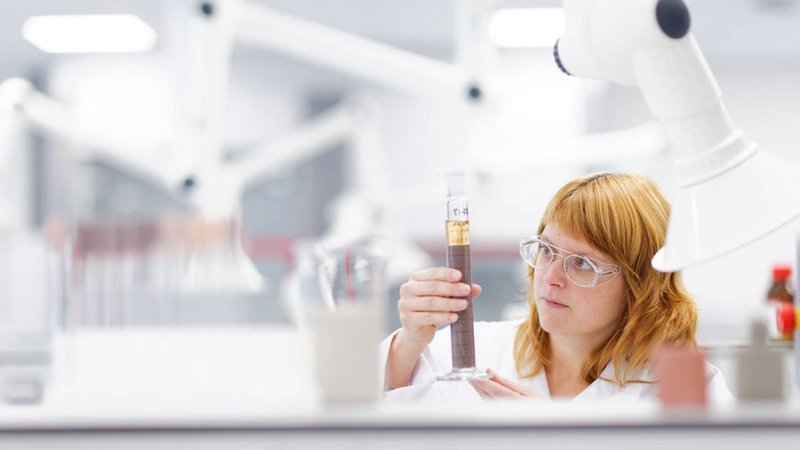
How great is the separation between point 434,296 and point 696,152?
47 cm

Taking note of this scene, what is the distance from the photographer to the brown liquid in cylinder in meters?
1.30

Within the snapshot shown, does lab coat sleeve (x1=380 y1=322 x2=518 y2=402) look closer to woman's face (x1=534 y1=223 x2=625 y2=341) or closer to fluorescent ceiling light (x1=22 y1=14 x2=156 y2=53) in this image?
woman's face (x1=534 y1=223 x2=625 y2=341)

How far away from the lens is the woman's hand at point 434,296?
133cm

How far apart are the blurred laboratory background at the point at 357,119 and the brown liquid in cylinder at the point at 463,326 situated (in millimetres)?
847

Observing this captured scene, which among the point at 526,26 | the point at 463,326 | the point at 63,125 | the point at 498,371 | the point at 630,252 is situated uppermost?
the point at 526,26

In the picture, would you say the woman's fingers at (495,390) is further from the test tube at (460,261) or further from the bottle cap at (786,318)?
→ the bottle cap at (786,318)

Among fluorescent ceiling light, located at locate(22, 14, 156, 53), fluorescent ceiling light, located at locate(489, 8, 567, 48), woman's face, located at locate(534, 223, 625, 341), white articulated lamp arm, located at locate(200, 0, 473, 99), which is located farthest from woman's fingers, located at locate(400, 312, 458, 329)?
fluorescent ceiling light, located at locate(22, 14, 156, 53)

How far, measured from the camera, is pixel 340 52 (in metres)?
2.06

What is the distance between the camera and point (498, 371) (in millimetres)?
1804

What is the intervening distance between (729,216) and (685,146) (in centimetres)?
10

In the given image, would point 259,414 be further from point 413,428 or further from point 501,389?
point 501,389

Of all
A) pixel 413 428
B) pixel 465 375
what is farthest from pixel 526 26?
pixel 413 428

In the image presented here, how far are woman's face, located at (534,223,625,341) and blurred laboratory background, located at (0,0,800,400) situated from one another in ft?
1.95

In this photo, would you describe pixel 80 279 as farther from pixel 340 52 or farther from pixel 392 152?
pixel 392 152
